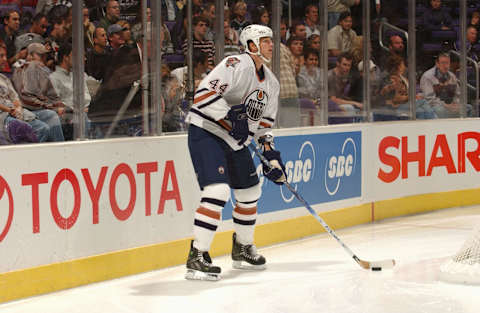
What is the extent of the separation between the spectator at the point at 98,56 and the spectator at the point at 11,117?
57 centimetres

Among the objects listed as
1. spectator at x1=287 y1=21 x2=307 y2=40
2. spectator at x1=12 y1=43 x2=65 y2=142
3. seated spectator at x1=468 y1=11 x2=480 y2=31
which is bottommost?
spectator at x1=12 y1=43 x2=65 y2=142

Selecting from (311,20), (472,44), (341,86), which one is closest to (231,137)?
(311,20)

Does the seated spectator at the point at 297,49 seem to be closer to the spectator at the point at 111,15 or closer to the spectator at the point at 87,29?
the spectator at the point at 111,15

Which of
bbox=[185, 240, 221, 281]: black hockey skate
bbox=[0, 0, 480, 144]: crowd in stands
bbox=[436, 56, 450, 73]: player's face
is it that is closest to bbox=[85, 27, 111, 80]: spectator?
bbox=[0, 0, 480, 144]: crowd in stands

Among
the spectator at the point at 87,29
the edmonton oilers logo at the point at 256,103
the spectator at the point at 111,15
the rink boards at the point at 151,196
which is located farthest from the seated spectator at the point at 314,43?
the spectator at the point at 87,29

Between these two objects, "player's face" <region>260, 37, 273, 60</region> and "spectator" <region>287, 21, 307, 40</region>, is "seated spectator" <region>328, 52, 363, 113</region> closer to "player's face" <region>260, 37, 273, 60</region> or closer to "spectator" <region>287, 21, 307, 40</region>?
"spectator" <region>287, 21, 307, 40</region>

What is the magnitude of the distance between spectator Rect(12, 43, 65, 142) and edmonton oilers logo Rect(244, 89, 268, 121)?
1036mm

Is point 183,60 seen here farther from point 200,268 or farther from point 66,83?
point 200,268

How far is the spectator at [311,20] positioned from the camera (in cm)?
740

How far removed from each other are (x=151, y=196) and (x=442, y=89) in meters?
4.10

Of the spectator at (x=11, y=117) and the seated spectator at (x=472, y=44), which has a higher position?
the seated spectator at (x=472, y=44)

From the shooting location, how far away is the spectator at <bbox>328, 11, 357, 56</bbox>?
7.69 metres

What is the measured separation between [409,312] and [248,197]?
148cm

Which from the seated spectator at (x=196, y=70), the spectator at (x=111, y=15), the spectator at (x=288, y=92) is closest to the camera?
the spectator at (x=111, y=15)
